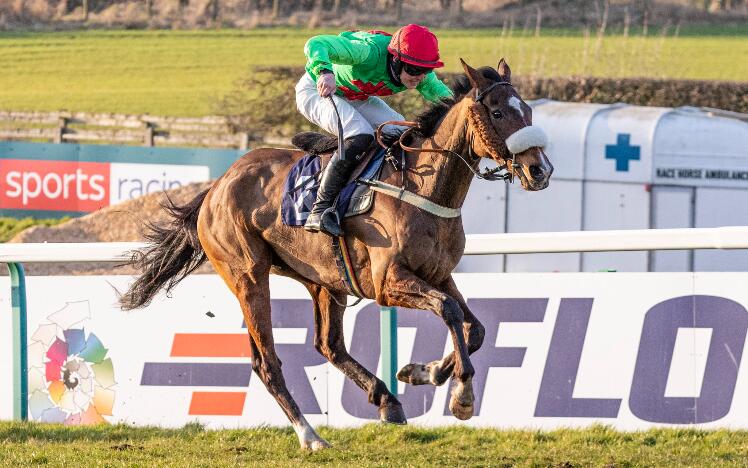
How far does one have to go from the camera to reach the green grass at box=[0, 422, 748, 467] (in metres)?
5.73

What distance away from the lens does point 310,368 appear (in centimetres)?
715

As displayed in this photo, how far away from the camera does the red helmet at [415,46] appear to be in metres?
5.77

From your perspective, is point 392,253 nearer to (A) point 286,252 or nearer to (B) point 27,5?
(A) point 286,252

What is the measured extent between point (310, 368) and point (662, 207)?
876 cm

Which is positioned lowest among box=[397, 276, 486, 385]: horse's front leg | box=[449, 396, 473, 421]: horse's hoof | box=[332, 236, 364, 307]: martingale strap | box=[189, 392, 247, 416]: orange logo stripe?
box=[189, 392, 247, 416]: orange logo stripe

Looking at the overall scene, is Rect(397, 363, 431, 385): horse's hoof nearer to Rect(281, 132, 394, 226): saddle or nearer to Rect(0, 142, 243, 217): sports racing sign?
Rect(281, 132, 394, 226): saddle

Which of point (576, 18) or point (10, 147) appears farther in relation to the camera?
point (576, 18)

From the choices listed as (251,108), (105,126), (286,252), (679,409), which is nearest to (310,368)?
(286,252)

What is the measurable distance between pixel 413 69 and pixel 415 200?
0.67 metres

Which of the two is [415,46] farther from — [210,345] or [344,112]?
[210,345]

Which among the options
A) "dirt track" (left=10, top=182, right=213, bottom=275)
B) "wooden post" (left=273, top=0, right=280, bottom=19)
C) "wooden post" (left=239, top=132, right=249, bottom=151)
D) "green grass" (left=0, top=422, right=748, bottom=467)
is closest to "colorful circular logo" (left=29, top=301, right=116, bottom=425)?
"green grass" (left=0, top=422, right=748, bottom=467)

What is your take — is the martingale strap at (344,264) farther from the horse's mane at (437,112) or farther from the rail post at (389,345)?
the rail post at (389,345)

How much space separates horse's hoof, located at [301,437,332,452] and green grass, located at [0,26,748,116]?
2039 centimetres

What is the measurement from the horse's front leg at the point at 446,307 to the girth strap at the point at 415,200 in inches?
12.5
